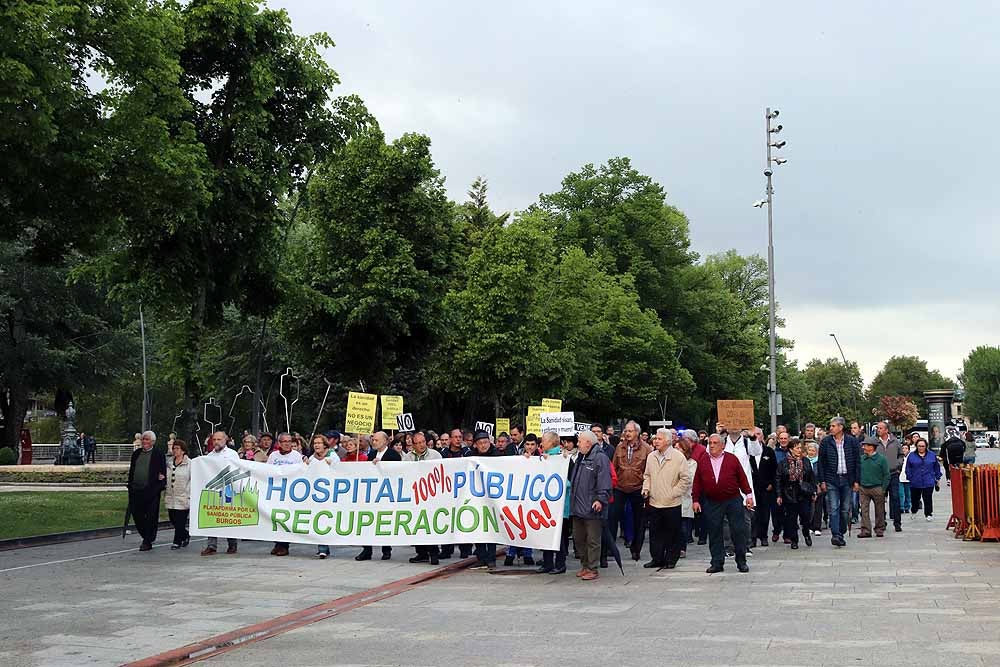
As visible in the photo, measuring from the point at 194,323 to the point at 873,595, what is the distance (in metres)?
17.4

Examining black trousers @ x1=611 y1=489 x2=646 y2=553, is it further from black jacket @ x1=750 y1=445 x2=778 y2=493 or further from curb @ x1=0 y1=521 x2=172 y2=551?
curb @ x1=0 y1=521 x2=172 y2=551

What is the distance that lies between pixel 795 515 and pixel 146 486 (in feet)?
33.8

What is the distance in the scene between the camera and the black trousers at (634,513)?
54.3 ft

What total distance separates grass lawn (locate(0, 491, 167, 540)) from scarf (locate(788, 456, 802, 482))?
12.0 m

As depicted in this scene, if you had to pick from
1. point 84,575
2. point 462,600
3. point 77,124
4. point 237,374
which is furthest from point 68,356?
point 462,600

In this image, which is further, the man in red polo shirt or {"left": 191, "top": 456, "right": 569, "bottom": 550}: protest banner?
{"left": 191, "top": 456, "right": 569, "bottom": 550}: protest banner

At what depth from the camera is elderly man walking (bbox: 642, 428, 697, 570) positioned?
48.6 ft

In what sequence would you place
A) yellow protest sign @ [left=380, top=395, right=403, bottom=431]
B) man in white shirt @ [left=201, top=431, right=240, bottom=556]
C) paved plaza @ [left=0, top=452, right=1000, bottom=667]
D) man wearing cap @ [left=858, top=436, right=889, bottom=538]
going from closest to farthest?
paved plaza @ [left=0, top=452, right=1000, bottom=667]
man in white shirt @ [left=201, top=431, right=240, bottom=556]
man wearing cap @ [left=858, top=436, right=889, bottom=538]
yellow protest sign @ [left=380, top=395, right=403, bottom=431]

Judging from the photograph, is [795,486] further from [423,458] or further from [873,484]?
[423,458]

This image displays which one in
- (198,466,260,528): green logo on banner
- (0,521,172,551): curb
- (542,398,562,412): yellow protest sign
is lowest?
(0,521,172,551): curb

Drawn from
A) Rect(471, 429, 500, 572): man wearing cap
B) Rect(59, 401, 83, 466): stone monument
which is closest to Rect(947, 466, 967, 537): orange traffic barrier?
Rect(471, 429, 500, 572): man wearing cap

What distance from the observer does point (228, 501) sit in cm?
1716

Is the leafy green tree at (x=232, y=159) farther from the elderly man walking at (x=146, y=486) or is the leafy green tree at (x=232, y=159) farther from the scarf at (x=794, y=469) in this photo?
the scarf at (x=794, y=469)

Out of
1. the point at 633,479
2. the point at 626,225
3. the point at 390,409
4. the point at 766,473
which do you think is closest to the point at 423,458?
the point at 633,479
